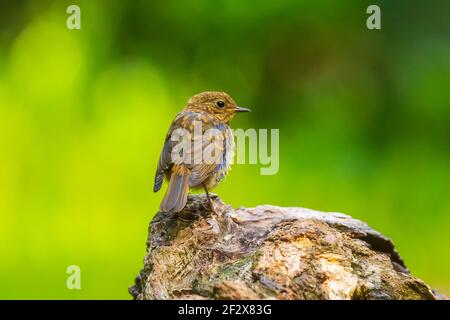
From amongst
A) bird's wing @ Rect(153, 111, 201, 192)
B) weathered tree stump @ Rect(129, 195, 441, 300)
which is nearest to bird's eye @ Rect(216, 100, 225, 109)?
bird's wing @ Rect(153, 111, 201, 192)

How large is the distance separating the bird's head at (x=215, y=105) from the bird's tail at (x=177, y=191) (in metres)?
0.85

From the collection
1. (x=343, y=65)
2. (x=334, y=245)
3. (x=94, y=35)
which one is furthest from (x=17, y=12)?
(x=334, y=245)

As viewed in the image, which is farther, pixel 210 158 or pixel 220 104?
pixel 220 104

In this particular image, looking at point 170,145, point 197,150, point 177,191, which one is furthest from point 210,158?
point 177,191

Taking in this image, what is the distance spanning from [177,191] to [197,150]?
46 centimetres

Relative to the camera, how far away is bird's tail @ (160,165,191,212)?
424 cm

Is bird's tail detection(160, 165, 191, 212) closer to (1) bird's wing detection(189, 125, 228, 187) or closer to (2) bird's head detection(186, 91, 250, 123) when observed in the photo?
(1) bird's wing detection(189, 125, 228, 187)

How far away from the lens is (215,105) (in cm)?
540

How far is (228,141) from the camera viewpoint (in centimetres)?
509

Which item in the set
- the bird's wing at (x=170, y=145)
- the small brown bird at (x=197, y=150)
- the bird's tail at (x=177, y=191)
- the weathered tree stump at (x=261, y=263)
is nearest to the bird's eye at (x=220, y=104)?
the small brown bird at (x=197, y=150)

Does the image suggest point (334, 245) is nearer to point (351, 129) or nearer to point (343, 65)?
point (351, 129)

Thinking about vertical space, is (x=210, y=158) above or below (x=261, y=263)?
above

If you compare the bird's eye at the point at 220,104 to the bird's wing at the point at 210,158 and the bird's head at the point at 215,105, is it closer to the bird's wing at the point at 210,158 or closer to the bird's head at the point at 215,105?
the bird's head at the point at 215,105

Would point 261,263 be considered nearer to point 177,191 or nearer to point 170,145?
point 177,191
